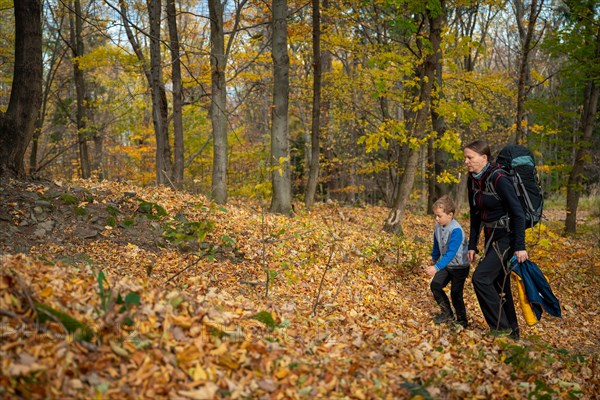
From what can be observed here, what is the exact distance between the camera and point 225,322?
363 cm

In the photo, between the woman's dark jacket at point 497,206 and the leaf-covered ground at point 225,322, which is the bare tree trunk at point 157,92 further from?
the woman's dark jacket at point 497,206

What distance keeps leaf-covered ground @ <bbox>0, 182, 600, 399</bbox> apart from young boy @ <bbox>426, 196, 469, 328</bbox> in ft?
1.09

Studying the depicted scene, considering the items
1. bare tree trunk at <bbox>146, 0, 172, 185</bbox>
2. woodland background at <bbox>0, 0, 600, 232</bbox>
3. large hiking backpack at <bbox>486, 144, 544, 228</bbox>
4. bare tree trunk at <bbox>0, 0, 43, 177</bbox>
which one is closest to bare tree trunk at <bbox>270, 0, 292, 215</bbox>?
woodland background at <bbox>0, 0, 600, 232</bbox>

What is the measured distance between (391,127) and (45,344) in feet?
24.4

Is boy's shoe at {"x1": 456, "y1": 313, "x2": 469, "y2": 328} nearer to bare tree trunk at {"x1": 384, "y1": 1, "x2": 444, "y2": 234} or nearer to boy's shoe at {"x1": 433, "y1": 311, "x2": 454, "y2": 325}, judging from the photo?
boy's shoe at {"x1": 433, "y1": 311, "x2": 454, "y2": 325}

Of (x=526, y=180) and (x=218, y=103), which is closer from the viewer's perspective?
(x=526, y=180)

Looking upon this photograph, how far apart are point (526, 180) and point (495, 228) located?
1.93 ft

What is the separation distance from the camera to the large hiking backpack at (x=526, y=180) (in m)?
4.78

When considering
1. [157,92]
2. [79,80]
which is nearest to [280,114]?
[157,92]

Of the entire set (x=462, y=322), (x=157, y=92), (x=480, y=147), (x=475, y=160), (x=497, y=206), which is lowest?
(x=462, y=322)

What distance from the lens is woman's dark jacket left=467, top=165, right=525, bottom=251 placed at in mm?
4680

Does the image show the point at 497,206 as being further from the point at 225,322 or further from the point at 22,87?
the point at 22,87

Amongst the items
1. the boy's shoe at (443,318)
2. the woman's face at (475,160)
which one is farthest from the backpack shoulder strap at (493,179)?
the boy's shoe at (443,318)

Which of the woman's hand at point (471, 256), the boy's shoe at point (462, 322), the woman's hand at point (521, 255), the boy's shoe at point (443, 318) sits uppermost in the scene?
the woman's hand at point (521, 255)
